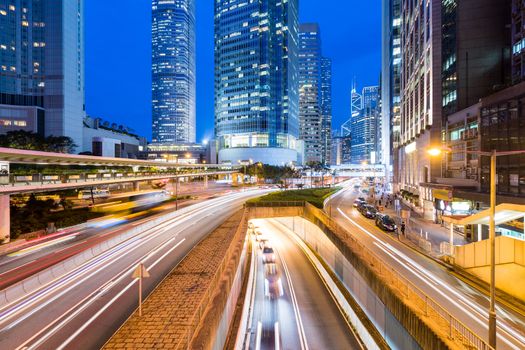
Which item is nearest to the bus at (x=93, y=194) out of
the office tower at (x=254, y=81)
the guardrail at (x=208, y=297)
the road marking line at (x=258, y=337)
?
the guardrail at (x=208, y=297)

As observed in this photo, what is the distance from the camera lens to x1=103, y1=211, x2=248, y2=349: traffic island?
416 inches

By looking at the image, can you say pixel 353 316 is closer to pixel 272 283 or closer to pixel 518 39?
pixel 272 283

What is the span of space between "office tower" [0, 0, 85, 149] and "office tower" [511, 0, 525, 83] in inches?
5043

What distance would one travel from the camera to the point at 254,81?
490 ft

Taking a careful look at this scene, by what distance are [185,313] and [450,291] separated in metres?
15.7

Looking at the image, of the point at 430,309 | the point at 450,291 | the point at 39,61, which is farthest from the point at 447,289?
the point at 39,61

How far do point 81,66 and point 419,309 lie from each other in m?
149

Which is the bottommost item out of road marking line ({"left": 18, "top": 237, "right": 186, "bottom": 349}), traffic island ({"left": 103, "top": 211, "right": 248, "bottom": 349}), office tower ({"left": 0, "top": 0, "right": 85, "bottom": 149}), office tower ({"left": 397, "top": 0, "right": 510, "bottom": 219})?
road marking line ({"left": 18, "top": 237, "right": 186, "bottom": 349})

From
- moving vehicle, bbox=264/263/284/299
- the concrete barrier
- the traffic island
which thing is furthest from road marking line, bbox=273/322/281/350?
the concrete barrier

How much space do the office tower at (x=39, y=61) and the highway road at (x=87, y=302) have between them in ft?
352

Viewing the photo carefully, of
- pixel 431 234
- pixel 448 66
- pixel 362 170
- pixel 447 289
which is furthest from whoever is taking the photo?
pixel 362 170

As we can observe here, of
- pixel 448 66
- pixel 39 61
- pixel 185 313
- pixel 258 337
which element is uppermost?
pixel 39 61

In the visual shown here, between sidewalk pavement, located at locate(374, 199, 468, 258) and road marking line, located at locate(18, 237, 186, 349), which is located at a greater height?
road marking line, located at locate(18, 237, 186, 349)

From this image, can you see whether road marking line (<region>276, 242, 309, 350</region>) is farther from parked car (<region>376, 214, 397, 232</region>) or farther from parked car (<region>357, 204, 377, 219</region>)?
parked car (<region>357, 204, 377, 219</region>)
